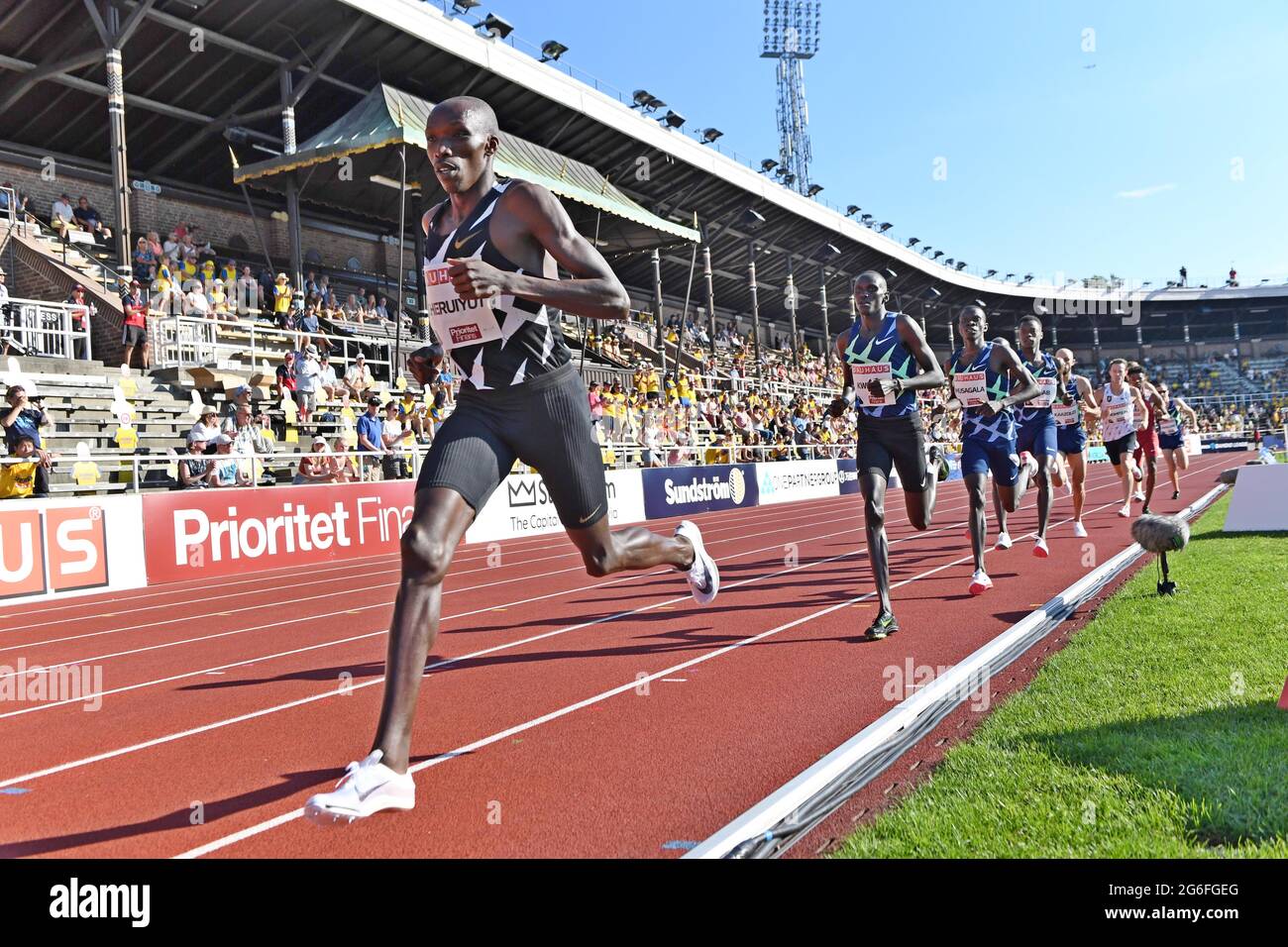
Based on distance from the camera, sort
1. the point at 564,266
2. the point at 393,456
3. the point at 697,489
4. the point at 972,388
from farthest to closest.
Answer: the point at 697,489, the point at 393,456, the point at 972,388, the point at 564,266

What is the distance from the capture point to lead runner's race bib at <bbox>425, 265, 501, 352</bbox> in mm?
4105

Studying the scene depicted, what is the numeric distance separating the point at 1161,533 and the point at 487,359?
17.2ft

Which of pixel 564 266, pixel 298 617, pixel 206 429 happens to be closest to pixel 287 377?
pixel 206 429

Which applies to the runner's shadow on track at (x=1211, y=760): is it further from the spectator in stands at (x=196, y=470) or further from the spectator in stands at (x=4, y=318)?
the spectator in stands at (x=4, y=318)

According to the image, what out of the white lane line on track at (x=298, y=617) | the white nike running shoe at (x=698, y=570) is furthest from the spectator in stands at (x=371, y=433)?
the white nike running shoe at (x=698, y=570)

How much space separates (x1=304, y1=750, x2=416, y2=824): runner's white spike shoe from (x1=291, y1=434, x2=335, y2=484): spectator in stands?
13751 mm

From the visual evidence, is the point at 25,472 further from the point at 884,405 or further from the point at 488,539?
the point at 884,405

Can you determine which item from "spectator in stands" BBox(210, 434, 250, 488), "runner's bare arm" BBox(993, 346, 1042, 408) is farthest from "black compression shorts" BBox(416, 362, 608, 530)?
"spectator in stands" BBox(210, 434, 250, 488)

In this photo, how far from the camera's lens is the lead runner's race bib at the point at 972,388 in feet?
32.0

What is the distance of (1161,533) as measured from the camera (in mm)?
7219

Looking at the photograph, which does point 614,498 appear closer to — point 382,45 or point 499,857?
point 382,45

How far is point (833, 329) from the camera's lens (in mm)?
67625
